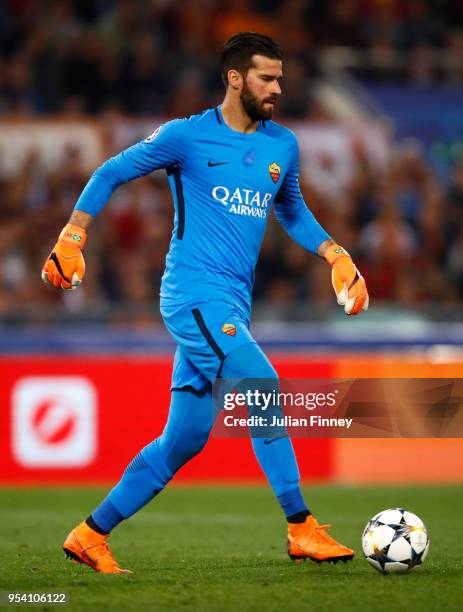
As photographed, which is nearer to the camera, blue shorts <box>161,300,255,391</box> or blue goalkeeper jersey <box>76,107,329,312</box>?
blue shorts <box>161,300,255,391</box>

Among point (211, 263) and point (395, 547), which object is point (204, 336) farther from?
point (395, 547)

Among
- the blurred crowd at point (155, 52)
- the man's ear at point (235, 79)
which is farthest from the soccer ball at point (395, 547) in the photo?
the blurred crowd at point (155, 52)

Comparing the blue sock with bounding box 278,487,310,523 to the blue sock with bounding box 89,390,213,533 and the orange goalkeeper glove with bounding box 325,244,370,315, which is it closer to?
the blue sock with bounding box 89,390,213,533

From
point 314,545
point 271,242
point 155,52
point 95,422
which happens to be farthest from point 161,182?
point 314,545

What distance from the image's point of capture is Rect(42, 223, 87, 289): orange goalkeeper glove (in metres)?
5.39

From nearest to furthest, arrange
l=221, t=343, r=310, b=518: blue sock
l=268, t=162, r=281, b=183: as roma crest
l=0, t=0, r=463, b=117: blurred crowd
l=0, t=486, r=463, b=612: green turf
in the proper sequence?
l=0, t=486, r=463, b=612: green turf, l=221, t=343, r=310, b=518: blue sock, l=268, t=162, r=281, b=183: as roma crest, l=0, t=0, r=463, b=117: blurred crowd

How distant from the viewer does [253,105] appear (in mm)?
5723

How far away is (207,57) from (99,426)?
508 centimetres

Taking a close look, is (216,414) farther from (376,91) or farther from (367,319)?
(376,91)

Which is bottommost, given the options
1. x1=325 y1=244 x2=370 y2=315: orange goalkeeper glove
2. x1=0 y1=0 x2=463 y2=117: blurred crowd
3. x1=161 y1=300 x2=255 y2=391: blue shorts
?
x1=161 y1=300 x2=255 y2=391: blue shorts

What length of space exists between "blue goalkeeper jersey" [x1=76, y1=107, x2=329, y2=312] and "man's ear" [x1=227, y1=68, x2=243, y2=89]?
0.52ft

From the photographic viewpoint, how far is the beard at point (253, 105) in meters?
5.71

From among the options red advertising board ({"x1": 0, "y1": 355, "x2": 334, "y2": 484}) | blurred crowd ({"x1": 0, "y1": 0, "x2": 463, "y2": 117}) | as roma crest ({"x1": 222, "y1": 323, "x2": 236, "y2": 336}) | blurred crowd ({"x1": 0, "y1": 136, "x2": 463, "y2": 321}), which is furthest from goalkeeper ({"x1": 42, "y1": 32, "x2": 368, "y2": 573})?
blurred crowd ({"x1": 0, "y1": 0, "x2": 463, "y2": 117})

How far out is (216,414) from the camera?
571 cm
